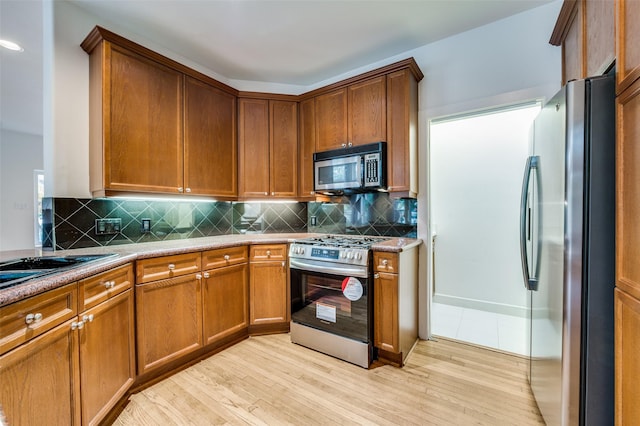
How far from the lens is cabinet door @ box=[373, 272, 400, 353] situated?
2.06 metres

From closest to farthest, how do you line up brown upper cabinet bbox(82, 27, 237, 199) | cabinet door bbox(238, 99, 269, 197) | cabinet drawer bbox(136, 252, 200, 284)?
cabinet drawer bbox(136, 252, 200, 284) < brown upper cabinet bbox(82, 27, 237, 199) < cabinet door bbox(238, 99, 269, 197)

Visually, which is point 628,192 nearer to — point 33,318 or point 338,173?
point 338,173

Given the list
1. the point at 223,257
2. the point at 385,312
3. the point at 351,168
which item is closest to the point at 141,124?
the point at 223,257

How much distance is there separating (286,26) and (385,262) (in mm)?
2090

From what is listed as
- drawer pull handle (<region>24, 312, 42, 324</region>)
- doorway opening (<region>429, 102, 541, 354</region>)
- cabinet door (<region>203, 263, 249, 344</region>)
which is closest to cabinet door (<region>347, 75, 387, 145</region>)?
doorway opening (<region>429, 102, 541, 354</region>)

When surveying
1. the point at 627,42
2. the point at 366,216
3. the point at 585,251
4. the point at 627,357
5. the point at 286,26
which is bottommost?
the point at 627,357

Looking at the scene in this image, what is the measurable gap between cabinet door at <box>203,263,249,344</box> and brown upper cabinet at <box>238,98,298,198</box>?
2.86 feet

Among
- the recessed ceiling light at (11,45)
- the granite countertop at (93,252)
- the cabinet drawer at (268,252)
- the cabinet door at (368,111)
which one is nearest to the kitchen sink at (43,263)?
the granite countertop at (93,252)

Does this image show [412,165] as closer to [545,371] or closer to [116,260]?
[545,371]

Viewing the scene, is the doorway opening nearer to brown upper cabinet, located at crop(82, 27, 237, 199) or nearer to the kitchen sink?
brown upper cabinet, located at crop(82, 27, 237, 199)

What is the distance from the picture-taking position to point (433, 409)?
1637 millimetres

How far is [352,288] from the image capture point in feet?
7.00

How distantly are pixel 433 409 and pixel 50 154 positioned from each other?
10.1ft

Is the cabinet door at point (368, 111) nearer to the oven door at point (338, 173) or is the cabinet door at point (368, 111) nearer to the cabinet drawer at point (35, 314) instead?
the oven door at point (338, 173)
